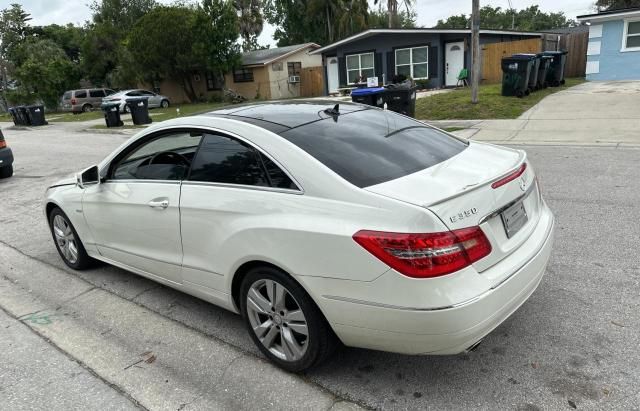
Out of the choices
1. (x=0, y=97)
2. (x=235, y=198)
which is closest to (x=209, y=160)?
(x=235, y=198)

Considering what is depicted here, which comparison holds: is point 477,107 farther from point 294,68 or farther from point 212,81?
point 212,81

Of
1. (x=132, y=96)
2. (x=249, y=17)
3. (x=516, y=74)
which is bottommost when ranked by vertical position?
(x=132, y=96)

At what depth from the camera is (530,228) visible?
9.66 feet

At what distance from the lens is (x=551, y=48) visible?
24203mm

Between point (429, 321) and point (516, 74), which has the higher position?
point (516, 74)

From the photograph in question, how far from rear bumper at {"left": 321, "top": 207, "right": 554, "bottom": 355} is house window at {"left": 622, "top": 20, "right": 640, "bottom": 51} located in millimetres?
23920

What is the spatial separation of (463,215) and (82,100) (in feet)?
120

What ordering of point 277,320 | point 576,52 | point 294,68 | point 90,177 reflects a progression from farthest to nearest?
1. point 294,68
2. point 576,52
3. point 90,177
4. point 277,320

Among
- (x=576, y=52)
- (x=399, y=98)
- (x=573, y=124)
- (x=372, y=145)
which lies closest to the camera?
(x=372, y=145)

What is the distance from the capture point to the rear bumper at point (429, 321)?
2336 mm

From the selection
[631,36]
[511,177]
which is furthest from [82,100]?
[511,177]

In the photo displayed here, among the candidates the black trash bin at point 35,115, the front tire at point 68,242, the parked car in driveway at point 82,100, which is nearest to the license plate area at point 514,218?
the front tire at point 68,242

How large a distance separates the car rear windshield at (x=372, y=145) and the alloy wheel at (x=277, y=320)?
793 millimetres

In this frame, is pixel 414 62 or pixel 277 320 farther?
pixel 414 62
